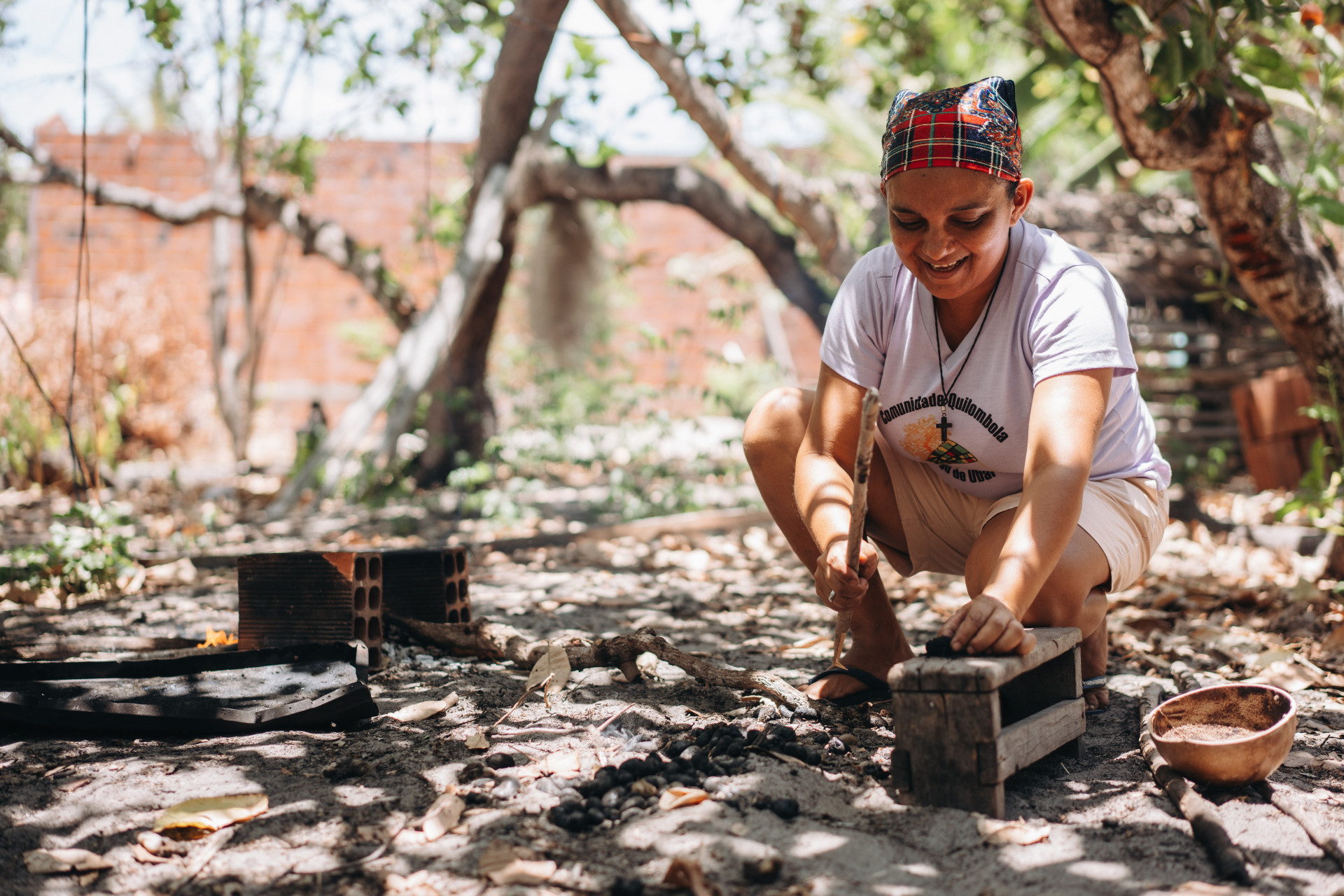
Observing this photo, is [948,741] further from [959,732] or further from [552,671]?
[552,671]

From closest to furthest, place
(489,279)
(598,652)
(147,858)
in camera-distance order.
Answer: (147,858)
(598,652)
(489,279)

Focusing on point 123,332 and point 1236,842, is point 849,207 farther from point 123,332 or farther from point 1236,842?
point 123,332

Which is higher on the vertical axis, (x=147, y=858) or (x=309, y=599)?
(x=309, y=599)

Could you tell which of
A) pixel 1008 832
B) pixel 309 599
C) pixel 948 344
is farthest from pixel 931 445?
pixel 309 599

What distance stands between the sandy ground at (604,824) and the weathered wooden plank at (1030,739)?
0.08 metres

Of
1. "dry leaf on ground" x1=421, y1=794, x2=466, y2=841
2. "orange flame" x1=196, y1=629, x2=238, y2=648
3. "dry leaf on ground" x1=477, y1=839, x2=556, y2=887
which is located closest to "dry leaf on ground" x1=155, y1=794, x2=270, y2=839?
"dry leaf on ground" x1=421, y1=794, x2=466, y2=841

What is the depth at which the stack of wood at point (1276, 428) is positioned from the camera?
5102 mm

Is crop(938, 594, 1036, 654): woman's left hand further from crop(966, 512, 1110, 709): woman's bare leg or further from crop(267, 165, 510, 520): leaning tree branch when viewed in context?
crop(267, 165, 510, 520): leaning tree branch

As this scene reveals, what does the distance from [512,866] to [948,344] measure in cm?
143

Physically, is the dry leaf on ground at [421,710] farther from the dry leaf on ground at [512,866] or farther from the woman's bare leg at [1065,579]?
the woman's bare leg at [1065,579]

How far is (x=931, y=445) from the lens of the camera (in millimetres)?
2264

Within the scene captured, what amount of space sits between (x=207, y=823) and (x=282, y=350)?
956 centimetres

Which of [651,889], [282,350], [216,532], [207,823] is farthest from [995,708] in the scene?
[282,350]

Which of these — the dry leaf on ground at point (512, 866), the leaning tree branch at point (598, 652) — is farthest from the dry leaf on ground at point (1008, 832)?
the dry leaf on ground at point (512, 866)
